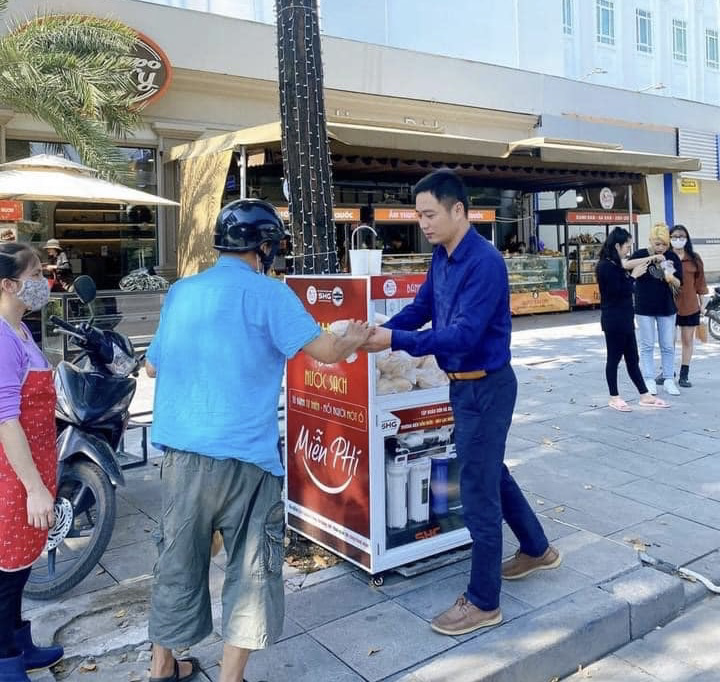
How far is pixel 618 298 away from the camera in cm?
702

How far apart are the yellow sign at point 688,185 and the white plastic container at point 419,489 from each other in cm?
2452

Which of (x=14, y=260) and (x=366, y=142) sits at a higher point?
(x=366, y=142)

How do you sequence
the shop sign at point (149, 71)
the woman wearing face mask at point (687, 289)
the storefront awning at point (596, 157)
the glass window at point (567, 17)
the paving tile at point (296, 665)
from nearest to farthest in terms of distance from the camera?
1. the paving tile at point (296, 665)
2. the woman wearing face mask at point (687, 289)
3. the shop sign at point (149, 71)
4. the storefront awning at point (596, 157)
5. the glass window at point (567, 17)

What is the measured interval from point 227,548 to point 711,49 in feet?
109

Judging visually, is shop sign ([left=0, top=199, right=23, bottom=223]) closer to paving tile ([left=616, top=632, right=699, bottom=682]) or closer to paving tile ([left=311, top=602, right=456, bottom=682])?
paving tile ([left=311, top=602, right=456, bottom=682])

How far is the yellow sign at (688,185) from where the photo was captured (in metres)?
25.0

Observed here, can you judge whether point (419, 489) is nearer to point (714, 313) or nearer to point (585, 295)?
point (714, 313)

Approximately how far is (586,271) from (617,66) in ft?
39.9

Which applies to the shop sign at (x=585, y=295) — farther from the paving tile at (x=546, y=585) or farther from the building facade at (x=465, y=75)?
the paving tile at (x=546, y=585)

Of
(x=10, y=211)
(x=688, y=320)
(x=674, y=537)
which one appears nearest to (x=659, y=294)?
(x=688, y=320)

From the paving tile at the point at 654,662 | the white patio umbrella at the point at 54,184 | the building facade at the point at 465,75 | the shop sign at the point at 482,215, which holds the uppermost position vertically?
the building facade at the point at 465,75

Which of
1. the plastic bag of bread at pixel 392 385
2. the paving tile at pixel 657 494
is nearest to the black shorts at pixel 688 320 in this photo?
the paving tile at pixel 657 494

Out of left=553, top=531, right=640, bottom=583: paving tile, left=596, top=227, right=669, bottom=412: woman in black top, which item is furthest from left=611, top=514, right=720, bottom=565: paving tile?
left=596, top=227, right=669, bottom=412: woman in black top

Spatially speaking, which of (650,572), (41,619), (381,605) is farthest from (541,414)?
(41,619)
